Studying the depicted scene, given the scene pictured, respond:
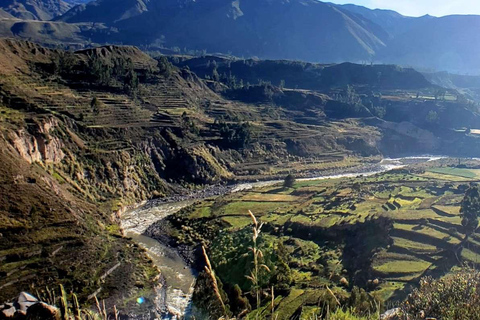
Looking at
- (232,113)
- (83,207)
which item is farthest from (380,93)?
(83,207)

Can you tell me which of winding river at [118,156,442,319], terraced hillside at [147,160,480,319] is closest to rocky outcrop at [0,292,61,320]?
winding river at [118,156,442,319]

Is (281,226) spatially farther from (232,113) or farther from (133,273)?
(232,113)

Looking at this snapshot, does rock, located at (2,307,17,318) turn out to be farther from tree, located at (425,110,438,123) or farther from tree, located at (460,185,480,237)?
tree, located at (425,110,438,123)

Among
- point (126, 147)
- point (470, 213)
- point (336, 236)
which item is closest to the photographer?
point (470, 213)

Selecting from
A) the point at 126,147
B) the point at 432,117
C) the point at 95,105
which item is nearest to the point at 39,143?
the point at 126,147

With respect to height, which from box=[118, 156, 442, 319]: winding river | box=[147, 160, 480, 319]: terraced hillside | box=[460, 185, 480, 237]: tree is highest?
box=[460, 185, 480, 237]: tree

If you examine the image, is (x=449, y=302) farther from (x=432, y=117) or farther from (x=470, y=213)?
(x=432, y=117)

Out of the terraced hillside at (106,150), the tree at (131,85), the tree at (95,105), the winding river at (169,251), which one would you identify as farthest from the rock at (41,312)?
the tree at (131,85)
